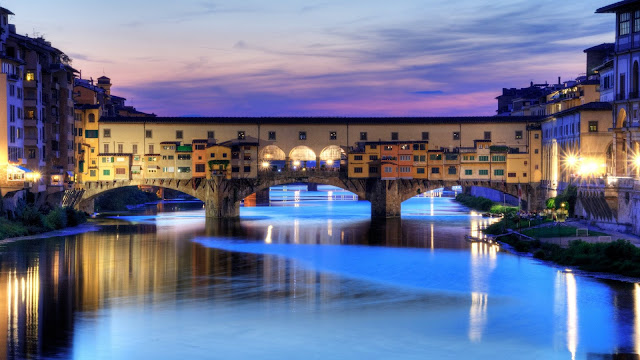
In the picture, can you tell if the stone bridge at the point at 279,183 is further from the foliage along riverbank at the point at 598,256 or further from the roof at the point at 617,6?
the foliage along riverbank at the point at 598,256

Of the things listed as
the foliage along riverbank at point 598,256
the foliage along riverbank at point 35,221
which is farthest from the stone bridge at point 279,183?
the foliage along riverbank at point 598,256

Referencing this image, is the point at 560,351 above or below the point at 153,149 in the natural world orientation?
below

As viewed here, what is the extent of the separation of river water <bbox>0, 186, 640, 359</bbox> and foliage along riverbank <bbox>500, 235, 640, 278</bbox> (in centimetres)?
100

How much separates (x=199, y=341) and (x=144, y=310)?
16.4 ft

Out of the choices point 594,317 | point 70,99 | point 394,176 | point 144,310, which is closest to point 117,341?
point 144,310

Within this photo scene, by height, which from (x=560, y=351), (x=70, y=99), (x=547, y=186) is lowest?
(x=560, y=351)

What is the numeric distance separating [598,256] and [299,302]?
49.8 feet

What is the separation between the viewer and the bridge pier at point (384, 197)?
69812 mm

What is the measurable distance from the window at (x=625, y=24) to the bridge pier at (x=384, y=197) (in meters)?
26.8

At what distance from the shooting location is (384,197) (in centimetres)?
6994

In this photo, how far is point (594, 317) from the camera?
28797 millimetres

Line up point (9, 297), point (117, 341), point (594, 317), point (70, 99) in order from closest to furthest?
1. point (117, 341)
2. point (594, 317)
3. point (9, 297)
4. point (70, 99)

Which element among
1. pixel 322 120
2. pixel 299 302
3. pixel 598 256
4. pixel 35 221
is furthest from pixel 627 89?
pixel 35 221

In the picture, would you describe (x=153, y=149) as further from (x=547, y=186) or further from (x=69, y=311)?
(x=69, y=311)
